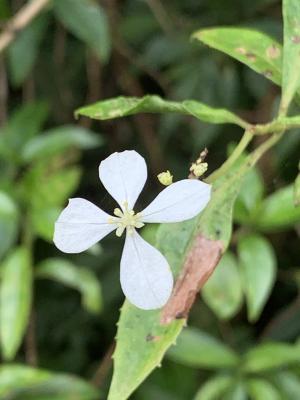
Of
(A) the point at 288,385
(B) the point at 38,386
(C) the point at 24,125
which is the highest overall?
(C) the point at 24,125

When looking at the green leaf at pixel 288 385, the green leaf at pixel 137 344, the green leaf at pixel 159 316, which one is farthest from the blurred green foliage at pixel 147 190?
the green leaf at pixel 137 344

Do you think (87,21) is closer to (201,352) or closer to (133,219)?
(201,352)

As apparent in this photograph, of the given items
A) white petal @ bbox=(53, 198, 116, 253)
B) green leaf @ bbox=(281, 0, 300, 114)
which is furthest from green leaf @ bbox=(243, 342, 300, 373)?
white petal @ bbox=(53, 198, 116, 253)

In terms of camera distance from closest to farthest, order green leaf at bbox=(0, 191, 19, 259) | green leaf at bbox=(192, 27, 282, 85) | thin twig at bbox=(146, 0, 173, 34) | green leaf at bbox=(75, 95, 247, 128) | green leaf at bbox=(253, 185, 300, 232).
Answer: green leaf at bbox=(75, 95, 247, 128) → green leaf at bbox=(192, 27, 282, 85) → green leaf at bbox=(253, 185, 300, 232) → green leaf at bbox=(0, 191, 19, 259) → thin twig at bbox=(146, 0, 173, 34)

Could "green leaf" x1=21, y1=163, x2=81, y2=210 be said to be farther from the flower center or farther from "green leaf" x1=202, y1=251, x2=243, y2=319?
the flower center

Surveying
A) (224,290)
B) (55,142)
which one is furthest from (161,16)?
(224,290)
